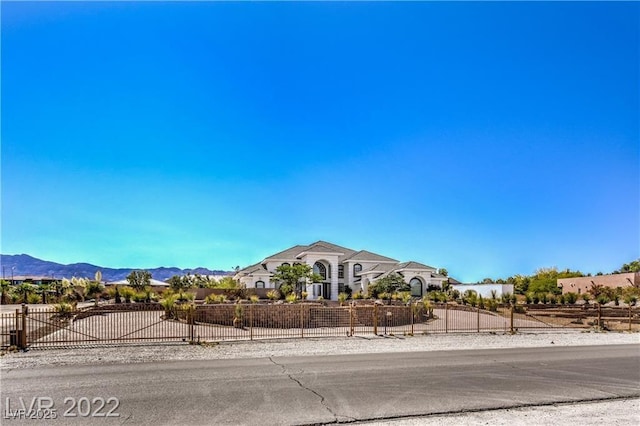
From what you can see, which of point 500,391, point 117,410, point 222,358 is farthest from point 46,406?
point 500,391

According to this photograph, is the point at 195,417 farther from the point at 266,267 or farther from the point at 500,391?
the point at 266,267

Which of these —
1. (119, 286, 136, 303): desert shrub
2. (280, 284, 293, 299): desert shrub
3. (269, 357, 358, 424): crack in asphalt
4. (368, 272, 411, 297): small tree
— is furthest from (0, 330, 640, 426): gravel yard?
(280, 284, 293, 299): desert shrub

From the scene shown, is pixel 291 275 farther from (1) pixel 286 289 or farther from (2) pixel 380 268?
(2) pixel 380 268

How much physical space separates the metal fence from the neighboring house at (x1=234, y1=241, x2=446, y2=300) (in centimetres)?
2687

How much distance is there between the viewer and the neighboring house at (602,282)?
48.0 metres

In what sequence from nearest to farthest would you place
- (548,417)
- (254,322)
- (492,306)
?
(548,417) → (254,322) → (492,306)

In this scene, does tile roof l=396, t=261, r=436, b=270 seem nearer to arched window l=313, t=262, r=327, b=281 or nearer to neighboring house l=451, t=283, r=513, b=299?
neighboring house l=451, t=283, r=513, b=299

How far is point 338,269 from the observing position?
68.4m

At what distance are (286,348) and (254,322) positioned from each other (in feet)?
26.7

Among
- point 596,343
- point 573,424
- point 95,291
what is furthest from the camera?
point 95,291

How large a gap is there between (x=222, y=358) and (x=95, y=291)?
31986mm

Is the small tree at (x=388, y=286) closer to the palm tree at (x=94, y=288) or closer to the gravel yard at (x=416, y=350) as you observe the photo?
the gravel yard at (x=416, y=350)

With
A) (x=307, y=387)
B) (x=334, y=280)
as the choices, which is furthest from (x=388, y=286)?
(x=307, y=387)

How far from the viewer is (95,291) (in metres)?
42.9
